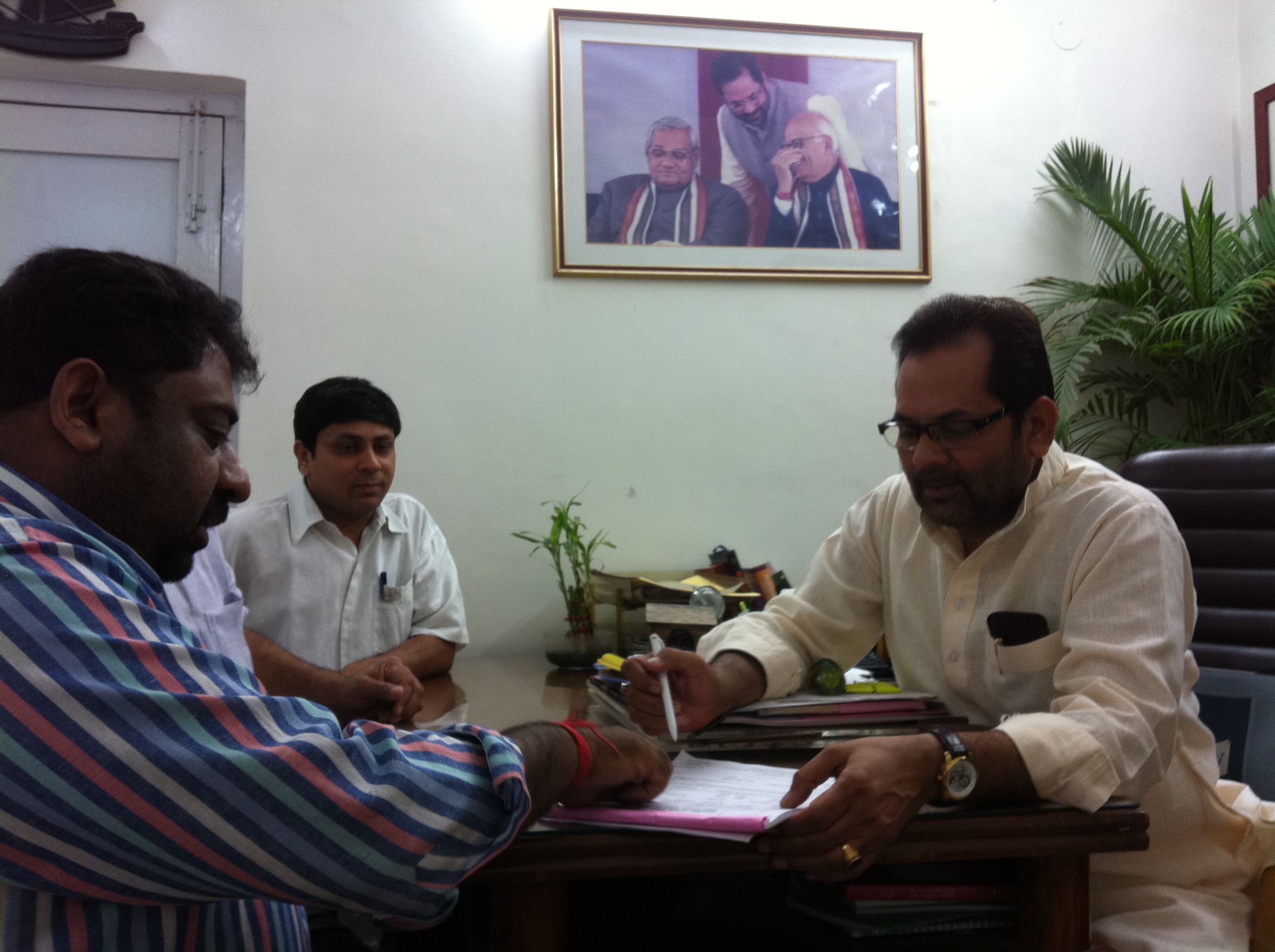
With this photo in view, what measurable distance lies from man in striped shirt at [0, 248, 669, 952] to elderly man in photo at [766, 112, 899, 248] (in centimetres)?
262

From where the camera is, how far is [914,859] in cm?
96

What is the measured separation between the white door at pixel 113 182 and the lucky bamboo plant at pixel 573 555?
1.33 m

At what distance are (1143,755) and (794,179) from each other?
8.43 ft

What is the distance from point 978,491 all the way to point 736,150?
2.13 meters

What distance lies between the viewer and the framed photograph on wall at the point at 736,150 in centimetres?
323

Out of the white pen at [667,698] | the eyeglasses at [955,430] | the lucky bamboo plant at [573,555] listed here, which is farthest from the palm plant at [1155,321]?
the white pen at [667,698]

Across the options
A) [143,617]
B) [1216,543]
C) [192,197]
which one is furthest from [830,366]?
[143,617]

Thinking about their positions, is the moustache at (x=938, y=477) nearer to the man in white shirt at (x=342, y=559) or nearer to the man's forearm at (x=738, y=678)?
the man's forearm at (x=738, y=678)

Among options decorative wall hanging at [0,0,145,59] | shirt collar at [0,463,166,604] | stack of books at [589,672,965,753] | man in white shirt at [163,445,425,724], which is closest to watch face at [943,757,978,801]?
stack of books at [589,672,965,753]

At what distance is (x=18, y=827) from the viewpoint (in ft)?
2.30

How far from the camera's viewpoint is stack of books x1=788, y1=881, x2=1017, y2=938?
1.07 metres

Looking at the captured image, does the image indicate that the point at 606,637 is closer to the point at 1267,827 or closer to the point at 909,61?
the point at 1267,827

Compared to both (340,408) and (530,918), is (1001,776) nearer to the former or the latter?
(530,918)

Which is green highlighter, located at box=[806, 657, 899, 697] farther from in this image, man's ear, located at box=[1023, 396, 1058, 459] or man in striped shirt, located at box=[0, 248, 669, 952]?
man in striped shirt, located at box=[0, 248, 669, 952]
